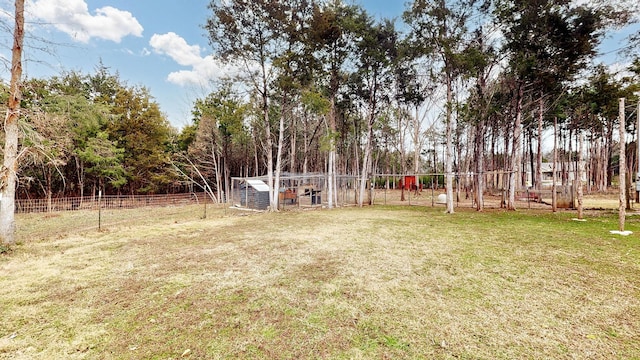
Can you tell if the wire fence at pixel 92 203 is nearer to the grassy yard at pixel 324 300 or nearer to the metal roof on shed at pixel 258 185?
the metal roof on shed at pixel 258 185

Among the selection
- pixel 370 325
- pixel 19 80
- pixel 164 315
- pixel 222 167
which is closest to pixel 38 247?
pixel 19 80

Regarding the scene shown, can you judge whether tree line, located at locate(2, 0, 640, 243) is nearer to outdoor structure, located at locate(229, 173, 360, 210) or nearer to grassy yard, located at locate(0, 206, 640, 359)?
outdoor structure, located at locate(229, 173, 360, 210)

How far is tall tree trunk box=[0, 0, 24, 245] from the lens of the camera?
5340 mm

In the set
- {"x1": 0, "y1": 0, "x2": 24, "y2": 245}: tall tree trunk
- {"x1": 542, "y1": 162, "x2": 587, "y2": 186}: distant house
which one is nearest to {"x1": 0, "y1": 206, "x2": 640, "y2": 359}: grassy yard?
{"x1": 0, "y1": 0, "x2": 24, "y2": 245}: tall tree trunk

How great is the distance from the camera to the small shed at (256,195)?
1440cm

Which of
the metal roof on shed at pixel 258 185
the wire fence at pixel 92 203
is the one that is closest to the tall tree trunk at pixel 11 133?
the wire fence at pixel 92 203

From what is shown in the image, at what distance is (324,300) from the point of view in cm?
317

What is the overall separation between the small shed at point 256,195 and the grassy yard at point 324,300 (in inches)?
331

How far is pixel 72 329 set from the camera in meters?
2.53

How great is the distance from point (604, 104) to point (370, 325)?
2333cm

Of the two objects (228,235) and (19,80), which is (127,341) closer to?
(228,235)

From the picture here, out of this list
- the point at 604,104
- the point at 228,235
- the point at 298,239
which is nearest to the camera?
the point at 298,239

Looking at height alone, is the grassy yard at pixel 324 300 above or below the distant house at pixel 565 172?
below

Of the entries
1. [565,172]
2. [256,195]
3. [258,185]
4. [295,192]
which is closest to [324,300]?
[256,195]
